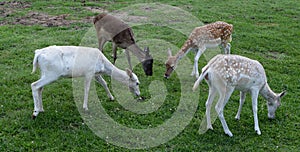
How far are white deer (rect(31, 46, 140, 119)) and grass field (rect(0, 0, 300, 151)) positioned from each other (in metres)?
0.57

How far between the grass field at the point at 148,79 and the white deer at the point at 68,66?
575 mm

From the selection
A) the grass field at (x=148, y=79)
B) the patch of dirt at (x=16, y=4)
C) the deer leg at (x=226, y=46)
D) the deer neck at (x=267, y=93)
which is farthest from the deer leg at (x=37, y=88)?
the patch of dirt at (x=16, y=4)

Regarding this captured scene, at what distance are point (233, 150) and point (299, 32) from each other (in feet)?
30.5

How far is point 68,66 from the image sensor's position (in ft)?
24.0

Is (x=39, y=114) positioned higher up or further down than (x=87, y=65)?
further down

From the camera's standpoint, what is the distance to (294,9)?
60.1 feet

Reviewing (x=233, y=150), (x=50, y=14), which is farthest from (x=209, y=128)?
(x=50, y=14)

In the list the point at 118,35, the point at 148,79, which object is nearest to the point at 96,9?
the point at 118,35

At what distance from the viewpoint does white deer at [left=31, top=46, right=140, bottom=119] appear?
7.15 m

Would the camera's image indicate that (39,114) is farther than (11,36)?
No

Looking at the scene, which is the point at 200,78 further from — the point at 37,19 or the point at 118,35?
the point at 37,19

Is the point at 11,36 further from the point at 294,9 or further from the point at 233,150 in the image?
the point at 294,9

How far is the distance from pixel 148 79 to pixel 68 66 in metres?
2.92

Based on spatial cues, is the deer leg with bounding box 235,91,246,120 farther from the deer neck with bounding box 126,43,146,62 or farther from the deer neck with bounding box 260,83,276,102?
the deer neck with bounding box 126,43,146,62
